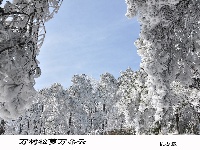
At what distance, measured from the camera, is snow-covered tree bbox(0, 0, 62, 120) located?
13.4 feet

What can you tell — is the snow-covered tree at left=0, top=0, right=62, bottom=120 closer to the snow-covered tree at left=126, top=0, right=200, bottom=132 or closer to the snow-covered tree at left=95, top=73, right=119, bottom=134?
the snow-covered tree at left=126, top=0, right=200, bottom=132

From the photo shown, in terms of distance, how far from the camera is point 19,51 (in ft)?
14.2

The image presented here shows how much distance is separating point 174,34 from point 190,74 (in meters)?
1.50

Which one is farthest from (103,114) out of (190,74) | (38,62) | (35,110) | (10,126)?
(38,62)

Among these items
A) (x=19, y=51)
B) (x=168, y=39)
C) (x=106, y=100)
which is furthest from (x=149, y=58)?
(x=106, y=100)

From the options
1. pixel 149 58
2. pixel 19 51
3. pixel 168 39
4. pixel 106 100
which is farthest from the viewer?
pixel 106 100

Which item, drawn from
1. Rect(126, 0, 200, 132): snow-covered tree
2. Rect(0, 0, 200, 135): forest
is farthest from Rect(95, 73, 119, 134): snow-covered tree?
Rect(126, 0, 200, 132): snow-covered tree

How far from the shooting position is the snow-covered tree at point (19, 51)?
4090 mm

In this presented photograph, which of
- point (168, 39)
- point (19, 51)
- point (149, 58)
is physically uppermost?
point (168, 39)

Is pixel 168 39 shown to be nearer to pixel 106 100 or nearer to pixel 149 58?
pixel 149 58

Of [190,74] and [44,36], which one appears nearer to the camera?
[44,36]

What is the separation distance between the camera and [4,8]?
→ 434 centimetres

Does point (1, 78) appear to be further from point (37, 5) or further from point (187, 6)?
point (187, 6)
